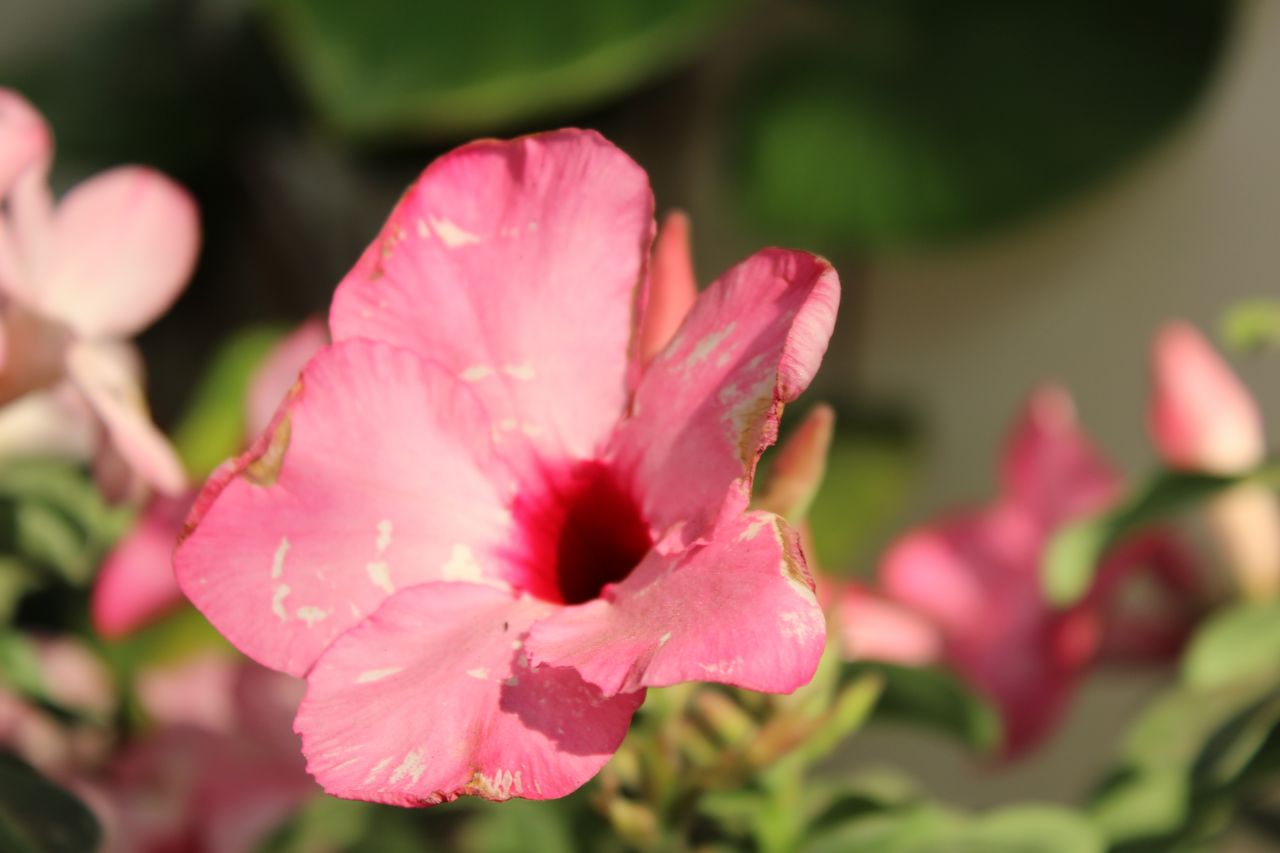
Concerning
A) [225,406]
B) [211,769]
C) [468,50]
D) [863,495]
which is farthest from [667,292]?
[863,495]

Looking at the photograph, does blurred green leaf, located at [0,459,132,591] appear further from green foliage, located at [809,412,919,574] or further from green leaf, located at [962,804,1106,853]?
green foliage, located at [809,412,919,574]

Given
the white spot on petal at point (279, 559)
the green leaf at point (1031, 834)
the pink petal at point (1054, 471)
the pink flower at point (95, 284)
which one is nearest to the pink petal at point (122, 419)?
the pink flower at point (95, 284)

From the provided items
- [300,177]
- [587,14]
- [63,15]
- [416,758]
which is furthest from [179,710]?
[63,15]

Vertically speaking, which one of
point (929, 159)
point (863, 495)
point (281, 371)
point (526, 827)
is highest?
point (281, 371)

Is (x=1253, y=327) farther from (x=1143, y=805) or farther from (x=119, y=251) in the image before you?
(x=119, y=251)

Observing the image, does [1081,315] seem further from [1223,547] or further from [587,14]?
[1223,547]

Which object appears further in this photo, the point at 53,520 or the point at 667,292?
the point at 53,520

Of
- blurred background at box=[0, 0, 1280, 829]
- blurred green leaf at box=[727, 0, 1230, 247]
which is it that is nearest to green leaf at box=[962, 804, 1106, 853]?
blurred background at box=[0, 0, 1280, 829]
